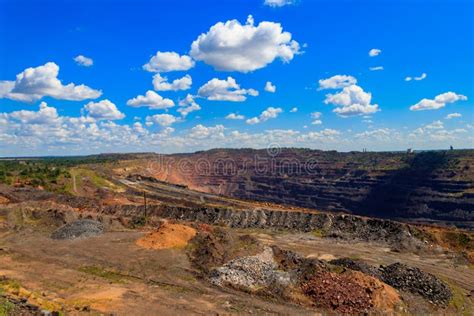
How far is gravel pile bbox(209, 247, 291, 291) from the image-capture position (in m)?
27.9

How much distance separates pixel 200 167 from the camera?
6900 inches

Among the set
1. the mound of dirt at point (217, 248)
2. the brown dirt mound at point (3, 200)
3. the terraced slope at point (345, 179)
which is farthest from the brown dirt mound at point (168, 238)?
the terraced slope at point (345, 179)

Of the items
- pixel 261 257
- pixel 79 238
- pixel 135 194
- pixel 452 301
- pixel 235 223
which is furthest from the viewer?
pixel 135 194

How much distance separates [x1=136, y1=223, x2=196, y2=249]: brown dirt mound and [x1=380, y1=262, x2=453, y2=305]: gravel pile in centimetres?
1854

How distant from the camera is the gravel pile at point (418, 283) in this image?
88.3 feet

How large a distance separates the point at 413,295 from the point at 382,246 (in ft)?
50.9

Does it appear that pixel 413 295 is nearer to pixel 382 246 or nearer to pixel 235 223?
pixel 382 246

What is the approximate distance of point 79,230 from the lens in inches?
1698

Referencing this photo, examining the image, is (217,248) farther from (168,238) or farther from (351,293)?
(351,293)

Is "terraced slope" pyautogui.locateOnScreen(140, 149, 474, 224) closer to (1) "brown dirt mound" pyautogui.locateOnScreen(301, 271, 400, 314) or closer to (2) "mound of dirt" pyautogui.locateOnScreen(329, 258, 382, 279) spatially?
(2) "mound of dirt" pyautogui.locateOnScreen(329, 258, 382, 279)

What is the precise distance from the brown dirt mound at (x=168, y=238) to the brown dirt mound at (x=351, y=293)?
14.9m

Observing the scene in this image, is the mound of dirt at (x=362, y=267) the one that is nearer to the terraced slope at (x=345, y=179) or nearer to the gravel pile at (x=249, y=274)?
the gravel pile at (x=249, y=274)

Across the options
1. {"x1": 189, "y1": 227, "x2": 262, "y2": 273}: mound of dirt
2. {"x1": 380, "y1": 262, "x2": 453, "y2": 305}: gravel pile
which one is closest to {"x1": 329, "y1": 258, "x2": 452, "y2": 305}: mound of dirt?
{"x1": 380, "y1": 262, "x2": 453, "y2": 305}: gravel pile

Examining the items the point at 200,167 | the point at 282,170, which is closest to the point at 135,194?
the point at 282,170
